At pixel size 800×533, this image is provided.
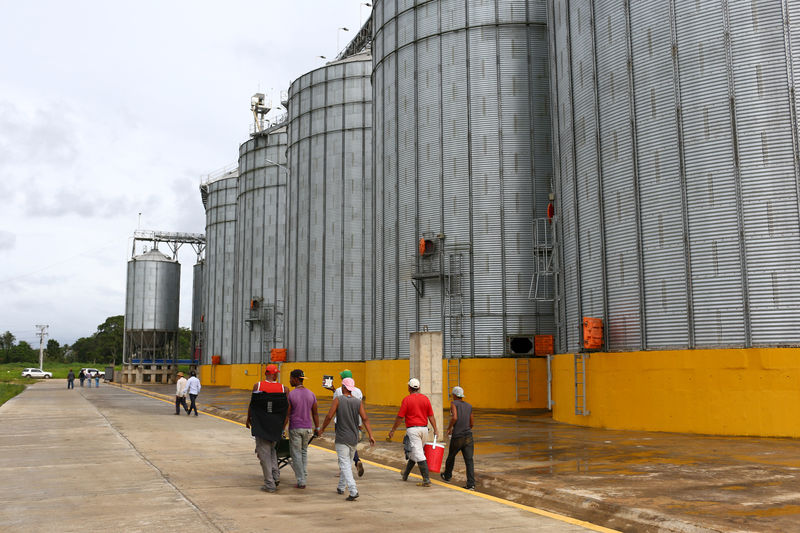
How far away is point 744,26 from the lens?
20516 mm

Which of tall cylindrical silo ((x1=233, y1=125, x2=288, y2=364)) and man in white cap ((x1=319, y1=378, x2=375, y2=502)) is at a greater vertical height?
tall cylindrical silo ((x1=233, y1=125, x2=288, y2=364))

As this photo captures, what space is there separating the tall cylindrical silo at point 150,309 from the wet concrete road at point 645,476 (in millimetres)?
72119

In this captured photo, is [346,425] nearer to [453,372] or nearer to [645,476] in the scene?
[645,476]

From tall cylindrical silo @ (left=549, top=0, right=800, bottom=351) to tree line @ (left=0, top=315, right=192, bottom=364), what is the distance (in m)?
147

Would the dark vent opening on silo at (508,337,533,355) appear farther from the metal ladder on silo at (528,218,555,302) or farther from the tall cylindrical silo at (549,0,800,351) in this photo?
the tall cylindrical silo at (549,0,800,351)

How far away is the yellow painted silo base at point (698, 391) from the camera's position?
18.7 metres

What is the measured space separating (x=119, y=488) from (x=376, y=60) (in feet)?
101

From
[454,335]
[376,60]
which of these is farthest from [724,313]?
[376,60]

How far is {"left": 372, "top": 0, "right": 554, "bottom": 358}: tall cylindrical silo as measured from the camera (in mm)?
31906

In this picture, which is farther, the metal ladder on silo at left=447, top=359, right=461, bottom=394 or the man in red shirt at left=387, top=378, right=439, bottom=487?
the metal ladder on silo at left=447, top=359, right=461, bottom=394

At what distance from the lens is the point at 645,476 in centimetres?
1245

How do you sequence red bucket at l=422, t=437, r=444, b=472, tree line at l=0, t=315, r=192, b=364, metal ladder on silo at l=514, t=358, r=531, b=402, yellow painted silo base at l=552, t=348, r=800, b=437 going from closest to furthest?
red bucket at l=422, t=437, r=444, b=472, yellow painted silo base at l=552, t=348, r=800, b=437, metal ladder on silo at l=514, t=358, r=531, b=402, tree line at l=0, t=315, r=192, b=364

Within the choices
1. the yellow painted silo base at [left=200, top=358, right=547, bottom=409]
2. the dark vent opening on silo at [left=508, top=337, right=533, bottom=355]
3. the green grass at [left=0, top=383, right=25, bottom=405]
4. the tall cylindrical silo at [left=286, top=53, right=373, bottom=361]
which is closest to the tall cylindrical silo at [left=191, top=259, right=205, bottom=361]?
the green grass at [left=0, top=383, right=25, bottom=405]

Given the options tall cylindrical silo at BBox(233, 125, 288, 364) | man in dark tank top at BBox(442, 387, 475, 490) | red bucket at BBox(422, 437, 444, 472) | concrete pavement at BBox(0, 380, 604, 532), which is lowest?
→ concrete pavement at BBox(0, 380, 604, 532)
